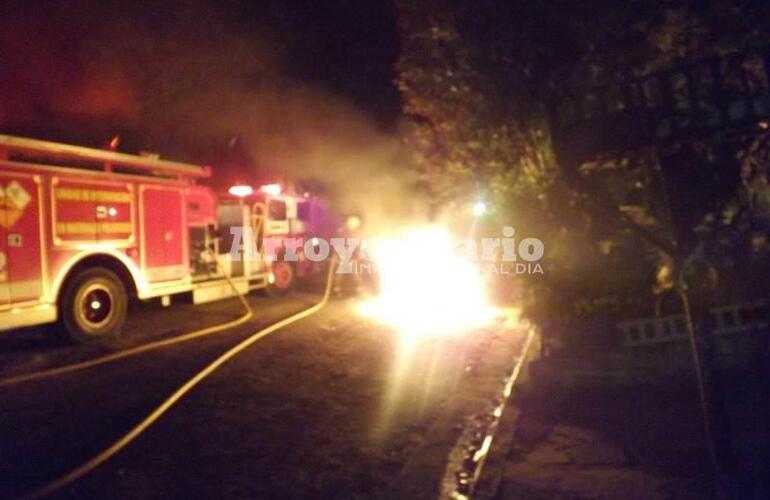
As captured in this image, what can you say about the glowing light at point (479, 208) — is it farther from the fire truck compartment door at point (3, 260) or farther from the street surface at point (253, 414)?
the fire truck compartment door at point (3, 260)

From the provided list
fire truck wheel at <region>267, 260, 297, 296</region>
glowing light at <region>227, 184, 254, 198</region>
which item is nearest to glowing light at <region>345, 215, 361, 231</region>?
fire truck wheel at <region>267, 260, 297, 296</region>

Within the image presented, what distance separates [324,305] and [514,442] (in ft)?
21.4

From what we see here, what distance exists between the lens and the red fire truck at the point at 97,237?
274 inches

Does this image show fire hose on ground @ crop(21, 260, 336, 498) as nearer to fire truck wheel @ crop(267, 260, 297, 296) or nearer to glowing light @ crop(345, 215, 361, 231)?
fire truck wheel @ crop(267, 260, 297, 296)

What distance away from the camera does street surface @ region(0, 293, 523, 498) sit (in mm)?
4113

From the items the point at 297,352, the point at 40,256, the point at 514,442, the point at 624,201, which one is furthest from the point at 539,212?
the point at 40,256

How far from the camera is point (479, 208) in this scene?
9062mm

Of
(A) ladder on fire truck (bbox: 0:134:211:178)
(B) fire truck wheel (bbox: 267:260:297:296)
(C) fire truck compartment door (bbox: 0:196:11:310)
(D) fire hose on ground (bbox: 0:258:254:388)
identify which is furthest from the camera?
(B) fire truck wheel (bbox: 267:260:297:296)

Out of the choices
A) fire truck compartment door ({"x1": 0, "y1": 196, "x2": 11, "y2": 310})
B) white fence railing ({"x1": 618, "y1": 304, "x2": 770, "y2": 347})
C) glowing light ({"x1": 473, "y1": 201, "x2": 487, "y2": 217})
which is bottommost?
white fence railing ({"x1": 618, "y1": 304, "x2": 770, "y2": 347})

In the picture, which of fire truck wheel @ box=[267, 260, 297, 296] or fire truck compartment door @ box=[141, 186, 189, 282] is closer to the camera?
fire truck compartment door @ box=[141, 186, 189, 282]

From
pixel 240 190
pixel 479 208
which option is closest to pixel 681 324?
pixel 479 208

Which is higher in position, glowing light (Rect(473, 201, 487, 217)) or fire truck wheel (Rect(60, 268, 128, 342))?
glowing light (Rect(473, 201, 487, 217))

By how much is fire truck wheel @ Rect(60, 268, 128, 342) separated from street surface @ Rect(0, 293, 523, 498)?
0.26 m

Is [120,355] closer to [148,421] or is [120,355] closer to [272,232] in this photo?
[148,421]
